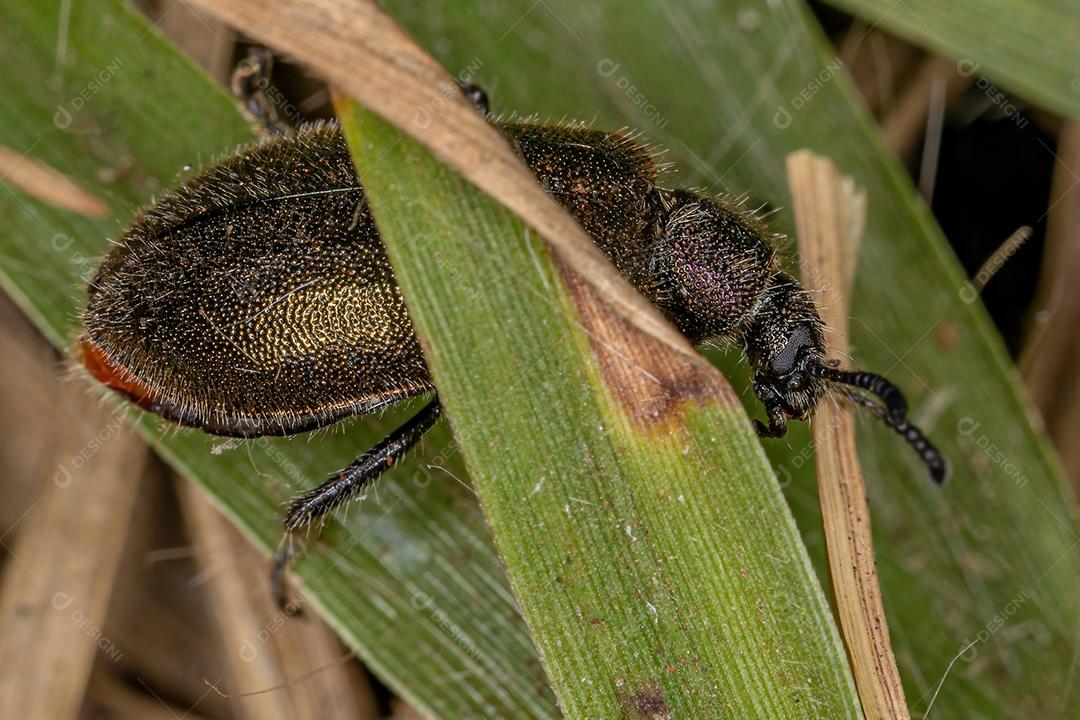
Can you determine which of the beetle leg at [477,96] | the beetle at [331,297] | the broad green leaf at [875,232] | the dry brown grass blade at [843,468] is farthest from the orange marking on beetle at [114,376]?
the dry brown grass blade at [843,468]

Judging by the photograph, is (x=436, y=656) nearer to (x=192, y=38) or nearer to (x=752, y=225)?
(x=752, y=225)

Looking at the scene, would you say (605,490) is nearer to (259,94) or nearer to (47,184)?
(259,94)

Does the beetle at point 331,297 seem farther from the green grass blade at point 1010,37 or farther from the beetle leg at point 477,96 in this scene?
the green grass blade at point 1010,37

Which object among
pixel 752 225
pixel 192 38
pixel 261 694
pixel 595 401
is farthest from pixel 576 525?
pixel 192 38

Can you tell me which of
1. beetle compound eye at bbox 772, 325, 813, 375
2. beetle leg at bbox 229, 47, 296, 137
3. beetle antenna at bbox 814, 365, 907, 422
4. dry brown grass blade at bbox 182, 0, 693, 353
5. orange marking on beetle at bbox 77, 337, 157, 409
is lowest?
orange marking on beetle at bbox 77, 337, 157, 409

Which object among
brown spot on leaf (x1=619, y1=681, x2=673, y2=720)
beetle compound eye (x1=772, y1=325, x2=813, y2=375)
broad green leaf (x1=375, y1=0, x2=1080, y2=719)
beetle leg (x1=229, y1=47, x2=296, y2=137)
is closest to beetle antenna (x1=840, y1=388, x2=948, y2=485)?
beetle compound eye (x1=772, y1=325, x2=813, y2=375)

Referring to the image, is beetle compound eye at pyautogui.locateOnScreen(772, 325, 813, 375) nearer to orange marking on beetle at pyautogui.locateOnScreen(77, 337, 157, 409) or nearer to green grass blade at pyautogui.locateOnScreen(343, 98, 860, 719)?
green grass blade at pyautogui.locateOnScreen(343, 98, 860, 719)
